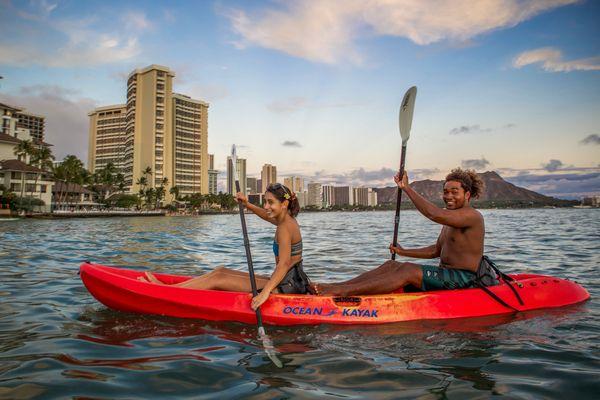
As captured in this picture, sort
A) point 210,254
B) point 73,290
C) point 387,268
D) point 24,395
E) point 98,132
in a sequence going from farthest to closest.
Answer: point 98,132 < point 210,254 < point 73,290 < point 387,268 < point 24,395

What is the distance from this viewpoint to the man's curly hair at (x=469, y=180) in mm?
5816

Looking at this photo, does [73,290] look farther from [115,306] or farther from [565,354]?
[565,354]

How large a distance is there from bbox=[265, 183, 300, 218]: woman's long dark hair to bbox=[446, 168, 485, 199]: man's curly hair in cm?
222

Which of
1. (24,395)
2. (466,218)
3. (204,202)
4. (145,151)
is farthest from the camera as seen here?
(204,202)

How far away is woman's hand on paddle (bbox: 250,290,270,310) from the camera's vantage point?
17.3 ft

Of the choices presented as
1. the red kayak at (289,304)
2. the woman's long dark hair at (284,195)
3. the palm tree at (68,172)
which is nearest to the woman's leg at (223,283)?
the red kayak at (289,304)

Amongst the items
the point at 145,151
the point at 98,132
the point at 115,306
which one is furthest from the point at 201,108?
the point at 115,306

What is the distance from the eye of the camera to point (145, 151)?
127 metres

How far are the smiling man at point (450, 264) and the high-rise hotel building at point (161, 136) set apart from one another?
119949 mm

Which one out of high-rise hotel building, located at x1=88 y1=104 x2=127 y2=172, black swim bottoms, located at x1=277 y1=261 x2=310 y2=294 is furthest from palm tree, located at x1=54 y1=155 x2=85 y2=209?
black swim bottoms, located at x1=277 y1=261 x2=310 y2=294

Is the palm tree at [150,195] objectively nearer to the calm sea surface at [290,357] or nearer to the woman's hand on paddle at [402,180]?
the calm sea surface at [290,357]

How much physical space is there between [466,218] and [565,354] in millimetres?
1885

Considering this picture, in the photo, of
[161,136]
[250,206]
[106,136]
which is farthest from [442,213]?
[106,136]

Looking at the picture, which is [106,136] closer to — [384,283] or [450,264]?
[384,283]
